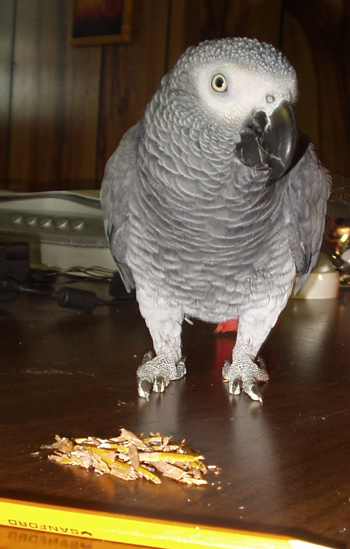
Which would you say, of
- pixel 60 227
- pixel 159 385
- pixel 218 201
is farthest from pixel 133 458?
pixel 60 227

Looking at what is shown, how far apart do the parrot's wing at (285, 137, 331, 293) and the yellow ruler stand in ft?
1.96

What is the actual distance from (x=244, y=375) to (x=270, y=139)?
0.35 m

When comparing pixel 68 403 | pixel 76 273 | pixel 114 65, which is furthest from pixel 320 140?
pixel 68 403

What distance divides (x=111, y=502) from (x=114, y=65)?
2.17m

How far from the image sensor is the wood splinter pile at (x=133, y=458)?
0.52 m

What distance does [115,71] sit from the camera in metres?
2.35

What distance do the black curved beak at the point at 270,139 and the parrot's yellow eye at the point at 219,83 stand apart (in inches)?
2.3

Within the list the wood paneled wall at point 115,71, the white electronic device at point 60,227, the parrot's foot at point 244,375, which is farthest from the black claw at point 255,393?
the wood paneled wall at point 115,71

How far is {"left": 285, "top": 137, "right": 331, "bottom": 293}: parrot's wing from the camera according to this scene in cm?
93

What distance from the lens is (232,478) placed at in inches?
20.8

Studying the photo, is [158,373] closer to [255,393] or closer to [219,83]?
[255,393]

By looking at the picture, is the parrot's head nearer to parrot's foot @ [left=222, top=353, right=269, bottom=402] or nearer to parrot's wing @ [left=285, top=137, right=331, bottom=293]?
parrot's wing @ [left=285, top=137, right=331, bottom=293]

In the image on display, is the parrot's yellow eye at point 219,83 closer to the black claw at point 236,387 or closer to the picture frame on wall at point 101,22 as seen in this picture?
the black claw at point 236,387

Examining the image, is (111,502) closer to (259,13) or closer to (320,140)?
(320,140)
